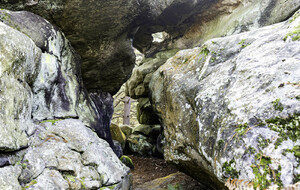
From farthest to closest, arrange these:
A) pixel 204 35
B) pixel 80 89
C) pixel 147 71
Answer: pixel 147 71 < pixel 204 35 < pixel 80 89

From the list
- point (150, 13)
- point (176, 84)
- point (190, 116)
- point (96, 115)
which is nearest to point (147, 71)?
point (150, 13)

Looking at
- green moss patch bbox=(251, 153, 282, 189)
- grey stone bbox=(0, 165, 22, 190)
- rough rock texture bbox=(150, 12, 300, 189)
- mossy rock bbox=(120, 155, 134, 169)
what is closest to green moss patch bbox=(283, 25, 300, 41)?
rough rock texture bbox=(150, 12, 300, 189)

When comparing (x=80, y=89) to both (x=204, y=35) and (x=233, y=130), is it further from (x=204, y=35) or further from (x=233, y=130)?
(x=204, y=35)

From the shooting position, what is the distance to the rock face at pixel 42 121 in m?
3.59

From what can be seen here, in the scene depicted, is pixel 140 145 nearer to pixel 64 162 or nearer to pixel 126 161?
pixel 126 161

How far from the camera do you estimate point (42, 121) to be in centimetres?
525

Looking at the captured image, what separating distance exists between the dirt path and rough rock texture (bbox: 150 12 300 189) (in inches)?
50.3

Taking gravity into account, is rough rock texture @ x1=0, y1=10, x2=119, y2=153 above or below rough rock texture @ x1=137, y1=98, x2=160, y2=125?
above

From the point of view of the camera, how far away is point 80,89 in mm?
7801

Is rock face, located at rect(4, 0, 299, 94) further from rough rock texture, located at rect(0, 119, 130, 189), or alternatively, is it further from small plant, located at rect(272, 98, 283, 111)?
small plant, located at rect(272, 98, 283, 111)

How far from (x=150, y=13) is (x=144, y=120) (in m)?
8.96

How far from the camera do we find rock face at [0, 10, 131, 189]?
359 centimetres

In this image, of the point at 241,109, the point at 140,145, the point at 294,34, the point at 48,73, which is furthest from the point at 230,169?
the point at 140,145

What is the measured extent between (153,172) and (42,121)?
23.4ft
